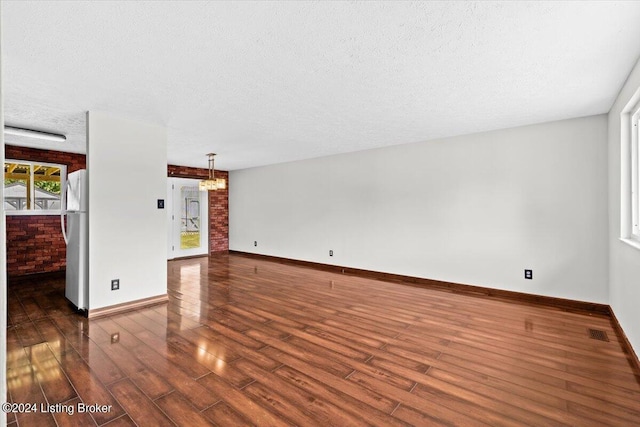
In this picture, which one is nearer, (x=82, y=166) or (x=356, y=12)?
(x=356, y=12)

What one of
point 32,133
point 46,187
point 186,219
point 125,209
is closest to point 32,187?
point 46,187

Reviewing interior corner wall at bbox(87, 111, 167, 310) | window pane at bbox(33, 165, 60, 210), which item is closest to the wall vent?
interior corner wall at bbox(87, 111, 167, 310)

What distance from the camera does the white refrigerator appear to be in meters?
3.49

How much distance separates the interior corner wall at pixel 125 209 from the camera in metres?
3.47

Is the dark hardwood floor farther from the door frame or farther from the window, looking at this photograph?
the door frame

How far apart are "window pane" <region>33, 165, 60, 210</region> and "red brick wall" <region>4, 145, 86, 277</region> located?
159 mm

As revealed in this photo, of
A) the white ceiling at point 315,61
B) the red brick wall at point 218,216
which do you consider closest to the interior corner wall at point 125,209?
the white ceiling at point 315,61

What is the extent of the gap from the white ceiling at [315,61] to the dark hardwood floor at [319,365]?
2.31 metres

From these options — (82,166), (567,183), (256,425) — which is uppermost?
(82,166)

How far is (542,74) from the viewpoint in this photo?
2562mm

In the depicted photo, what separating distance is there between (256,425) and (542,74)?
3.32 m

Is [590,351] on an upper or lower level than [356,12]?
lower

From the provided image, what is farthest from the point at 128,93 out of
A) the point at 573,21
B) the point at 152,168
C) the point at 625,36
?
the point at 625,36

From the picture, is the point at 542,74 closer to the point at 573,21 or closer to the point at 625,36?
the point at 625,36
